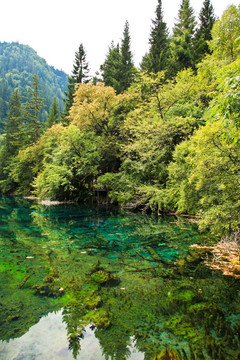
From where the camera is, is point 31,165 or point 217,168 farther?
point 31,165

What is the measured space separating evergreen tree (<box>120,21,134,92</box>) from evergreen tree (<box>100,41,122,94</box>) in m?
0.57

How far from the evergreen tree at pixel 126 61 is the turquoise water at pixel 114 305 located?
25.6m

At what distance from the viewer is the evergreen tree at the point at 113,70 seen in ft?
85.6

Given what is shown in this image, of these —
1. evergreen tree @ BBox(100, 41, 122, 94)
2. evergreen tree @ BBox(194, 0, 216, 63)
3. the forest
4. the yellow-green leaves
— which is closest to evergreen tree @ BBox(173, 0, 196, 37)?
the forest

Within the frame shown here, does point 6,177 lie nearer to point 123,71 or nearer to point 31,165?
point 31,165

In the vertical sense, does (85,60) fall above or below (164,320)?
above

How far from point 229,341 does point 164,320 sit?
2.39 feet

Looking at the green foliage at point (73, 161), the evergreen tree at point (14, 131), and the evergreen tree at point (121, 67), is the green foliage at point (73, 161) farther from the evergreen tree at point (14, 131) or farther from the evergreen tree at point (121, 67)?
the evergreen tree at point (14, 131)

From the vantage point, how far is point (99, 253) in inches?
211

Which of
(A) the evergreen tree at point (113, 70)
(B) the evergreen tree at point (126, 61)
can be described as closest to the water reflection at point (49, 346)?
(A) the evergreen tree at point (113, 70)

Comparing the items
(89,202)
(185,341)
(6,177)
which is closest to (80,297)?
(185,341)

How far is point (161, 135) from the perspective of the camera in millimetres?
13484

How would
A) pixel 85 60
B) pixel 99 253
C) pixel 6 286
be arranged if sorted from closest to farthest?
pixel 6 286, pixel 99 253, pixel 85 60

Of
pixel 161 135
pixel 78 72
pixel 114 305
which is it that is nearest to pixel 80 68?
pixel 78 72
